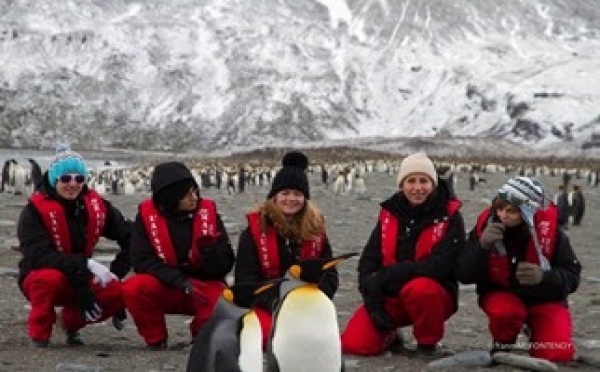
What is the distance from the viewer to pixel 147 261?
4281 mm

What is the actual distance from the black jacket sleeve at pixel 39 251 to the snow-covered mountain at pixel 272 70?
211ft

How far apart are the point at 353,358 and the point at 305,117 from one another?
69.4m

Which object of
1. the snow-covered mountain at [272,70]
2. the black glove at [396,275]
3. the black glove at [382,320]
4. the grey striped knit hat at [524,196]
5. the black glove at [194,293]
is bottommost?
the black glove at [382,320]

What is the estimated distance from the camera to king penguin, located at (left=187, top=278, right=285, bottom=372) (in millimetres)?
2957

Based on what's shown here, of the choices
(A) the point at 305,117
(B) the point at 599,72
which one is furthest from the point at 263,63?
(B) the point at 599,72

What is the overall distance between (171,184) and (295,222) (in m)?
0.60

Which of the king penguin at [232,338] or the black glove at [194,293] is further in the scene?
the black glove at [194,293]

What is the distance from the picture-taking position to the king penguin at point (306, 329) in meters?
3.29

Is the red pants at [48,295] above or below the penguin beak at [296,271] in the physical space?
below

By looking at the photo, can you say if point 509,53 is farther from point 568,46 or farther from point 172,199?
point 172,199

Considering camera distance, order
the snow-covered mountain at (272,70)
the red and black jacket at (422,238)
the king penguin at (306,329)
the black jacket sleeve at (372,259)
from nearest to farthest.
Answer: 1. the king penguin at (306,329)
2. the red and black jacket at (422,238)
3. the black jacket sleeve at (372,259)
4. the snow-covered mountain at (272,70)

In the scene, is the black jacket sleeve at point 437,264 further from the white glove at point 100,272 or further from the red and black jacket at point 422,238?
the white glove at point 100,272

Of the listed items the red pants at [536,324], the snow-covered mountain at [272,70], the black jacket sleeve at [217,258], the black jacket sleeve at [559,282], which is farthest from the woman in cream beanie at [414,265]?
the snow-covered mountain at [272,70]

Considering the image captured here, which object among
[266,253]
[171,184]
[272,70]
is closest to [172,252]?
[171,184]
